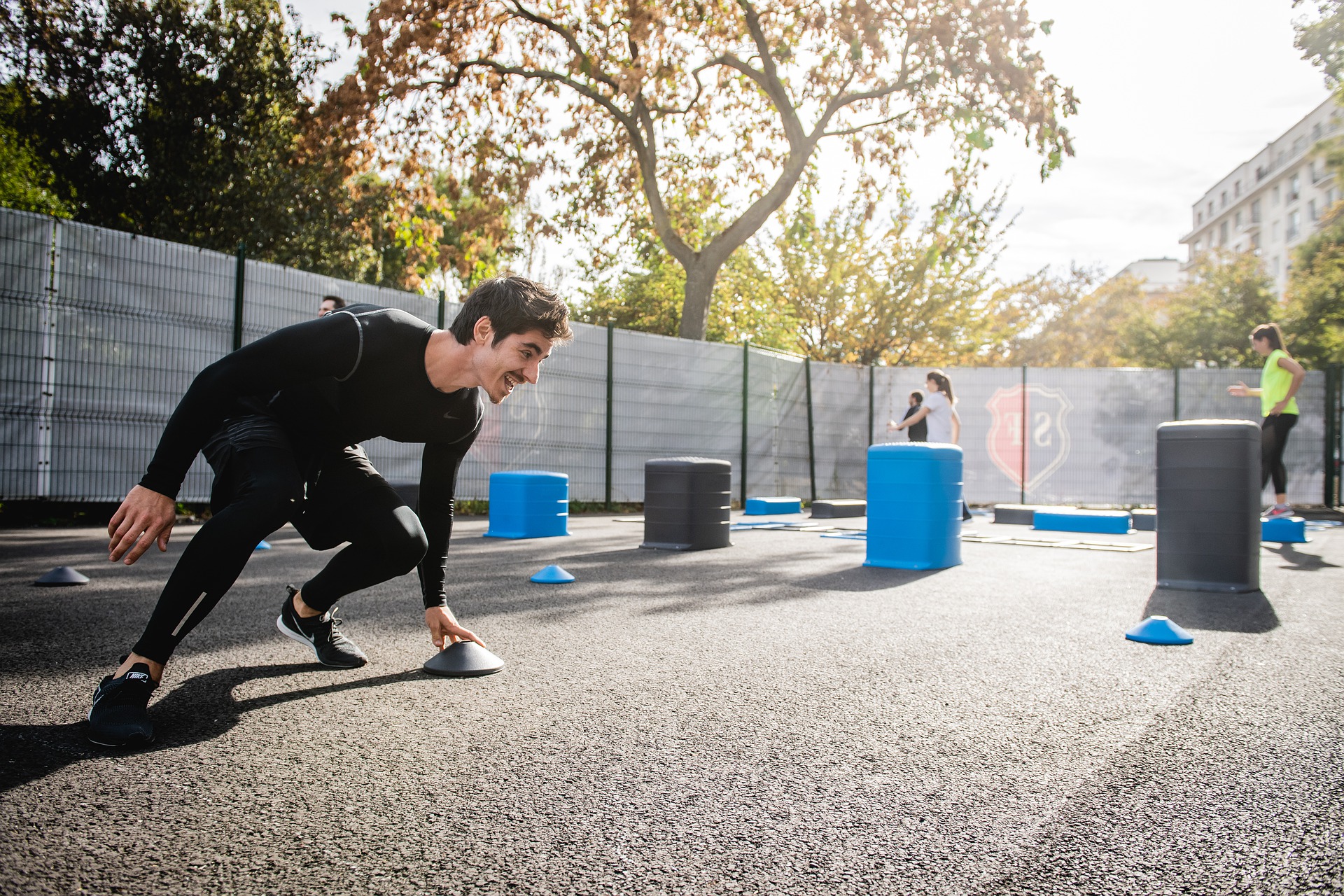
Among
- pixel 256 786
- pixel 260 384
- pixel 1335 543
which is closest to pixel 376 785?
pixel 256 786

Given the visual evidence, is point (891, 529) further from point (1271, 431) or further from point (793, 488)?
point (793, 488)

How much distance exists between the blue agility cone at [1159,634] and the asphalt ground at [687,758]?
0.08m

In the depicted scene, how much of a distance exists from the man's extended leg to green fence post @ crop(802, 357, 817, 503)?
1407 cm

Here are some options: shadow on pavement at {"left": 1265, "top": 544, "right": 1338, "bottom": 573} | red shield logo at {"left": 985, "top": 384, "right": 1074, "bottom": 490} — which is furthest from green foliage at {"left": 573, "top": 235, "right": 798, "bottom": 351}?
shadow on pavement at {"left": 1265, "top": 544, "right": 1338, "bottom": 573}

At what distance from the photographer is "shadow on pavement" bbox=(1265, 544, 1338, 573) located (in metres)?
6.89

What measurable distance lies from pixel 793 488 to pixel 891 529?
9132 mm

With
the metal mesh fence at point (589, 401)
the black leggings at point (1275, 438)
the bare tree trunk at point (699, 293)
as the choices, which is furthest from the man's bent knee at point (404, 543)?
the bare tree trunk at point (699, 293)

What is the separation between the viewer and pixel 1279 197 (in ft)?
205

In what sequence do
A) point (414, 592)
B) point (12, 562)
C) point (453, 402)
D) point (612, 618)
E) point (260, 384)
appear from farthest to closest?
point (12, 562), point (414, 592), point (612, 618), point (453, 402), point (260, 384)

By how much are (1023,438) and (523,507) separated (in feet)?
36.6

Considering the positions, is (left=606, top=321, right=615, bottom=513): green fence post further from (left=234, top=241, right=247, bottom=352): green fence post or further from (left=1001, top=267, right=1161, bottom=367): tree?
(left=1001, top=267, right=1161, bottom=367): tree

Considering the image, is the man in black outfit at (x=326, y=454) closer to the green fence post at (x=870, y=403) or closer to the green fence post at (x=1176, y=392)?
the green fence post at (x=870, y=403)

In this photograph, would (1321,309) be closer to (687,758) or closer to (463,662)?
(463,662)

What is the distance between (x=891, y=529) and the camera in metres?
6.77
